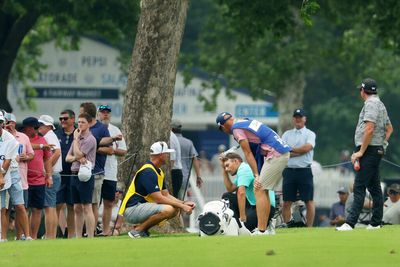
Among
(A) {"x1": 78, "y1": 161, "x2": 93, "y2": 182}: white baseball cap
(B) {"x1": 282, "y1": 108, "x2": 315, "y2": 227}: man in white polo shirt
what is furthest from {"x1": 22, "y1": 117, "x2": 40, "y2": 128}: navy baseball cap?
(B) {"x1": 282, "y1": 108, "x2": 315, "y2": 227}: man in white polo shirt

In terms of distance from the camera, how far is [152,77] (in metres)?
25.5

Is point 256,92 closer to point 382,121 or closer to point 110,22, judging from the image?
point 110,22

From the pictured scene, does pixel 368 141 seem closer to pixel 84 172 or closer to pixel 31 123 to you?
pixel 84 172

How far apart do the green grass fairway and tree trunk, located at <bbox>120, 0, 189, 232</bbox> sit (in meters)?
5.67

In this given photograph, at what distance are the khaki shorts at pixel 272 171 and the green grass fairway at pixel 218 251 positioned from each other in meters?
1.19

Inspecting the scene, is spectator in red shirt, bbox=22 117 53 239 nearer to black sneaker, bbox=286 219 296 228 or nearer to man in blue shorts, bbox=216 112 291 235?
man in blue shorts, bbox=216 112 291 235

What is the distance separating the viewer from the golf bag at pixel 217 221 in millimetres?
20703

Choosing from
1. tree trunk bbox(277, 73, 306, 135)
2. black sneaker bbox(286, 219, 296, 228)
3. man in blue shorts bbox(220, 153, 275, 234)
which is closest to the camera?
man in blue shorts bbox(220, 153, 275, 234)

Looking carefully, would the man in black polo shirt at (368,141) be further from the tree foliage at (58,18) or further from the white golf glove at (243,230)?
the tree foliage at (58,18)

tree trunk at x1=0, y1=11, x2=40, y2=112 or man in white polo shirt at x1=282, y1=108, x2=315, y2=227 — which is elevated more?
tree trunk at x1=0, y1=11, x2=40, y2=112

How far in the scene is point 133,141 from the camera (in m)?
25.6

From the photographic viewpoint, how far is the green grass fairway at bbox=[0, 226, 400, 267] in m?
16.6

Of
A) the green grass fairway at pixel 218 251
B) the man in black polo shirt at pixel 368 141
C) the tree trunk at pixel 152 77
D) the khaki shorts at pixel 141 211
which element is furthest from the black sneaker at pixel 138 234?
the tree trunk at pixel 152 77

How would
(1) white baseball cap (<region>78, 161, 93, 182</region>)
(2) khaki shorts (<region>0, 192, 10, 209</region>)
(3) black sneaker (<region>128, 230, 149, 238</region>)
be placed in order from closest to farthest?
(3) black sneaker (<region>128, 230, 149, 238</region>), (2) khaki shorts (<region>0, 192, 10, 209</region>), (1) white baseball cap (<region>78, 161, 93, 182</region>)
